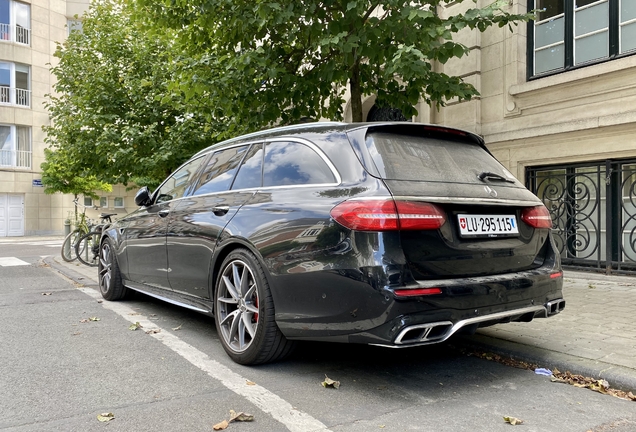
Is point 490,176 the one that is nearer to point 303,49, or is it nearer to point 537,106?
point 303,49

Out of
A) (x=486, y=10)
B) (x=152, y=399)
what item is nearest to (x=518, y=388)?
(x=152, y=399)

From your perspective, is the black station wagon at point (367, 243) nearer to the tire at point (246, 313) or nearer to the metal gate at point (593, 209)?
the tire at point (246, 313)

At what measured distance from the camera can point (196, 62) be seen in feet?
24.7

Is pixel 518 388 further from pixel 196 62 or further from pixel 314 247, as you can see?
pixel 196 62

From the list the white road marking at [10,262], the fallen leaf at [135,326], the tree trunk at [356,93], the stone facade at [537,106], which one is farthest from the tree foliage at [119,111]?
the fallen leaf at [135,326]

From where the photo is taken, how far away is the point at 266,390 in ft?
11.0

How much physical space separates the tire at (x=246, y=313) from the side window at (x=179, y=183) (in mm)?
1435

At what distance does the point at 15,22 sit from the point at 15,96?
4240mm

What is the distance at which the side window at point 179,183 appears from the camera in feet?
17.1

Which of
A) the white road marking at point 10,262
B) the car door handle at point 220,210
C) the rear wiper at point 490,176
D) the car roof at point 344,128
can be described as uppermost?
the car roof at point 344,128

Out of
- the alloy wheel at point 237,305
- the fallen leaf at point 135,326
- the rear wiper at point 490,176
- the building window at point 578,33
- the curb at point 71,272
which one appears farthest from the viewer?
the curb at point 71,272

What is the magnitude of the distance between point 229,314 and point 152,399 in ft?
3.02

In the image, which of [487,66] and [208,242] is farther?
[487,66]

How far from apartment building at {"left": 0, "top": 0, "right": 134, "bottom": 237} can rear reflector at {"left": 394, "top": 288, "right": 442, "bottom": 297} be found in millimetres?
32409
